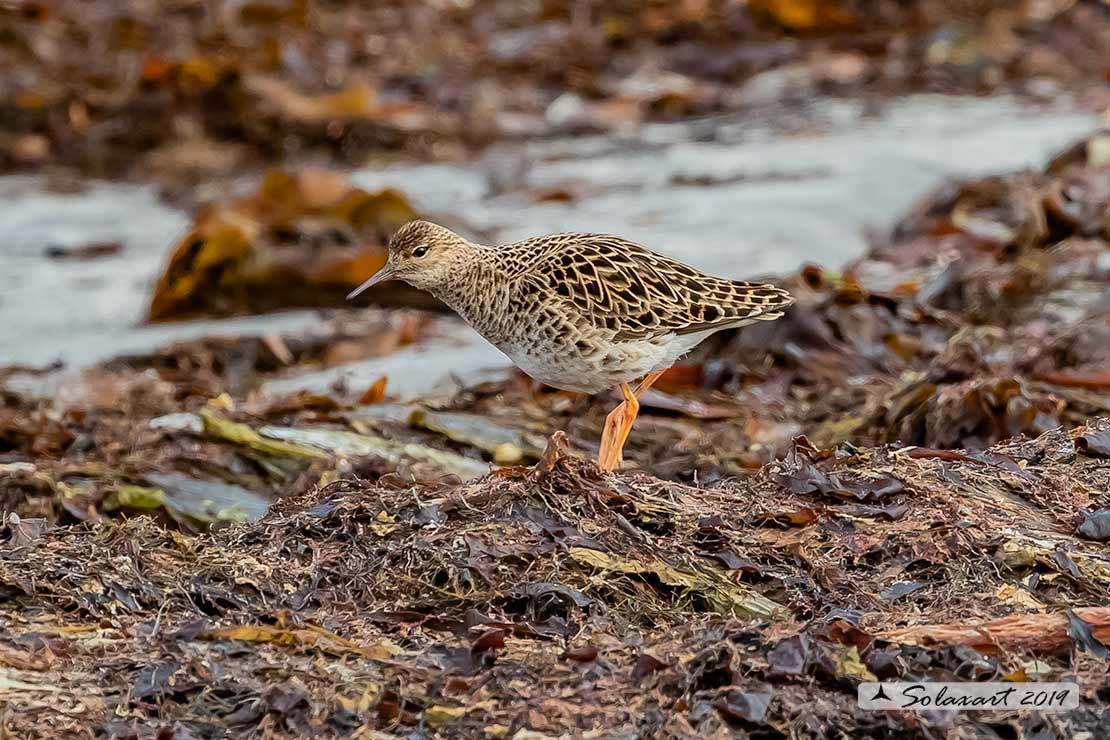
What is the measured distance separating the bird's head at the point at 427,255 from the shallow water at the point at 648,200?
1.37m

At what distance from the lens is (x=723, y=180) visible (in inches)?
350

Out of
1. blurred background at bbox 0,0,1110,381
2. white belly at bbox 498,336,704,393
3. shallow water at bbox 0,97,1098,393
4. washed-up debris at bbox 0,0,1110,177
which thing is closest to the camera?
white belly at bbox 498,336,704,393

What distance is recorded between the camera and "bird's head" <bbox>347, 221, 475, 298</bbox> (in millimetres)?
4750

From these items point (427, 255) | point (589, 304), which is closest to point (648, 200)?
point (427, 255)

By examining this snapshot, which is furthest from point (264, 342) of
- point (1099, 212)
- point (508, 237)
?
point (1099, 212)

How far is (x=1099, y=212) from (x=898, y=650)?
197 inches

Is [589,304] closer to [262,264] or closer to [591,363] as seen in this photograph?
[591,363]

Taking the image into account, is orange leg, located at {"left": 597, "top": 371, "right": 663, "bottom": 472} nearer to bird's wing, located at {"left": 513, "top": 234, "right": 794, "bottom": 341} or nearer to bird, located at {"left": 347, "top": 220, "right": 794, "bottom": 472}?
bird, located at {"left": 347, "top": 220, "right": 794, "bottom": 472}

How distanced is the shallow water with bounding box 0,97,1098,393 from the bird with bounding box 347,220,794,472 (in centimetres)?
162

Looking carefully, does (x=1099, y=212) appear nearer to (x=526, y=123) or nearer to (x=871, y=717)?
(x=526, y=123)

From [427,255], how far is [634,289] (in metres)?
0.71

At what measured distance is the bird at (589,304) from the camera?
432 cm

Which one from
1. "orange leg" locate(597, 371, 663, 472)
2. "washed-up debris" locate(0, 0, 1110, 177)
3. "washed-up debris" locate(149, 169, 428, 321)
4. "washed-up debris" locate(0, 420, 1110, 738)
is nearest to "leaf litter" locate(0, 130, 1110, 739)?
"washed-up debris" locate(0, 420, 1110, 738)

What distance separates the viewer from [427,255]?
4820mm
